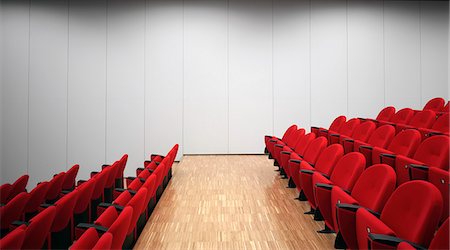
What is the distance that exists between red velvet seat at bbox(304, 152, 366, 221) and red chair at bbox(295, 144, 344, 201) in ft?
0.04

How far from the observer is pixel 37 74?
12.5 ft

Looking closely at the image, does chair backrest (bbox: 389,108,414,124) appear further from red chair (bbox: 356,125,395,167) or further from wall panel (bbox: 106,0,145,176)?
wall panel (bbox: 106,0,145,176)

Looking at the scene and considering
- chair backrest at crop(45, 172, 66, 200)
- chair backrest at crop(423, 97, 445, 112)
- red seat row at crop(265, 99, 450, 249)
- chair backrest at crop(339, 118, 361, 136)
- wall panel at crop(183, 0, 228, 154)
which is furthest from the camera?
wall panel at crop(183, 0, 228, 154)

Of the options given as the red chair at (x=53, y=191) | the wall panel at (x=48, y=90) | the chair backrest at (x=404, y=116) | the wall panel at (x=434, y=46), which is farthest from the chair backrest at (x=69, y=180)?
the wall panel at (x=434, y=46)

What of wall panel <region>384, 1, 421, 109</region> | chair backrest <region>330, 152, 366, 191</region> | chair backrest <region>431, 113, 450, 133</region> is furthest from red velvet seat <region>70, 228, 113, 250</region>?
wall panel <region>384, 1, 421, 109</region>

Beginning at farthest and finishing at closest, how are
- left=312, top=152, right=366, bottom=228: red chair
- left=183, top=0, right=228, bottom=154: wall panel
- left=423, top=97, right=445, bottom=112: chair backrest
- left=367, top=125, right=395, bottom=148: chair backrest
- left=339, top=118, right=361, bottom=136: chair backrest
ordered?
left=183, top=0, right=228, bottom=154: wall panel
left=423, top=97, right=445, bottom=112: chair backrest
left=339, top=118, right=361, bottom=136: chair backrest
left=367, top=125, right=395, bottom=148: chair backrest
left=312, top=152, right=366, bottom=228: red chair

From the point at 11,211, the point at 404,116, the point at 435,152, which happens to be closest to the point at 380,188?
the point at 435,152

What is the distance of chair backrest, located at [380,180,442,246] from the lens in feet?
2.78

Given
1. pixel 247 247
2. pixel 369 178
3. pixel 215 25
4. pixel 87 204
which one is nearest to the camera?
pixel 369 178

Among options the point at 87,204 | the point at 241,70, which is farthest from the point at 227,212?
the point at 241,70

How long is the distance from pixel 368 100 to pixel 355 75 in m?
0.27

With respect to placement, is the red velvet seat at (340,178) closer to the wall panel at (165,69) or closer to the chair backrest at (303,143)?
the chair backrest at (303,143)

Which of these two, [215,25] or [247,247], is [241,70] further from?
[247,247]

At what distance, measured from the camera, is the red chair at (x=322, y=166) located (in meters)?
1.53
